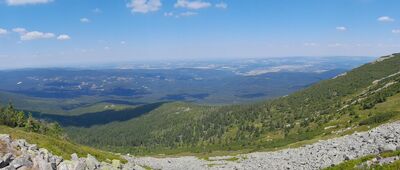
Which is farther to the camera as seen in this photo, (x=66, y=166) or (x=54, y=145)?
(x=54, y=145)

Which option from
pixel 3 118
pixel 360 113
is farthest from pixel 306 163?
pixel 3 118

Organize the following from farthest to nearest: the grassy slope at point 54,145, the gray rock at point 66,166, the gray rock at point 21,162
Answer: the grassy slope at point 54,145 < the gray rock at point 66,166 < the gray rock at point 21,162

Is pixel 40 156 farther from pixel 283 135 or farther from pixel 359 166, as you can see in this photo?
pixel 283 135

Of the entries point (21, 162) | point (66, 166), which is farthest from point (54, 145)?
point (66, 166)

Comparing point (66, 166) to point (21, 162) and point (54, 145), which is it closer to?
point (21, 162)

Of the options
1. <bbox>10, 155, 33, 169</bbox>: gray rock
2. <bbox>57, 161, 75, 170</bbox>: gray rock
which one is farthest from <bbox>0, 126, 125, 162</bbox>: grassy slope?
<bbox>57, 161, 75, 170</bbox>: gray rock

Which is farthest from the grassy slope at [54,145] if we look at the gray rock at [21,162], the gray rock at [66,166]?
the gray rock at [66,166]

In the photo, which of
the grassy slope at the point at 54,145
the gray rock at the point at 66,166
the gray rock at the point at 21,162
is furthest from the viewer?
the grassy slope at the point at 54,145

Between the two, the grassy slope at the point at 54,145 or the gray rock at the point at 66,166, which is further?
the grassy slope at the point at 54,145

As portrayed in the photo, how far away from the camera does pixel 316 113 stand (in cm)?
19462

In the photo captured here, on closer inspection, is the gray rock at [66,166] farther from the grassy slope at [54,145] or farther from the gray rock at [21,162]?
the grassy slope at [54,145]

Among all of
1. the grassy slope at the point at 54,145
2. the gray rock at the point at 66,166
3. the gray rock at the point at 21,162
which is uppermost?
the gray rock at the point at 21,162

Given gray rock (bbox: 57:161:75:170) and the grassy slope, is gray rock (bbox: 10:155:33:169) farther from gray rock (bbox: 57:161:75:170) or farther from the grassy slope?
the grassy slope

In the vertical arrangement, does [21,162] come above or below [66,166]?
above
